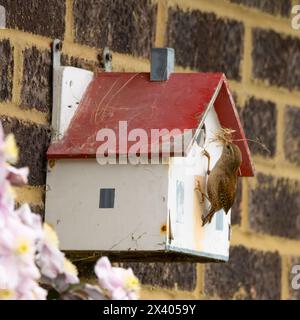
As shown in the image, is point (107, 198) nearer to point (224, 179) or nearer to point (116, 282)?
point (224, 179)

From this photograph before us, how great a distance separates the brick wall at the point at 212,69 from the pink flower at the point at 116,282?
972 millimetres

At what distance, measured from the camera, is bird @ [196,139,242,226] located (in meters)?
3.09

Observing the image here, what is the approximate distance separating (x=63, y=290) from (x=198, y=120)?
1003 millimetres

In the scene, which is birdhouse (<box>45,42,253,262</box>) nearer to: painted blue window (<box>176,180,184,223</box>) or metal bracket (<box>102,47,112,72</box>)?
painted blue window (<box>176,180,184,223</box>)

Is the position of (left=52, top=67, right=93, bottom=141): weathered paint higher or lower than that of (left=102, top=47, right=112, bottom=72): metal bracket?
lower

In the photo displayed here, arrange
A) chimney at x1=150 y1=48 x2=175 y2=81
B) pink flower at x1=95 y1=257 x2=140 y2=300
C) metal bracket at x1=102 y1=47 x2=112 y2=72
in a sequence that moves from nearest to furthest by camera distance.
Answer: pink flower at x1=95 y1=257 x2=140 y2=300, chimney at x1=150 y1=48 x2=175 y2=81, metal bracket at x1=102 y1=47 x2=112 y2=72

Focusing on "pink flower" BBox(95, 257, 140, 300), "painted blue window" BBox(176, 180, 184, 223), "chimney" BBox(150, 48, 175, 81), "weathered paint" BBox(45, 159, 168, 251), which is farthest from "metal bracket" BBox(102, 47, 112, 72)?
"pink flower" BBox(95, 257, 140, 300)

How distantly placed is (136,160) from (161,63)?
26 centimetres

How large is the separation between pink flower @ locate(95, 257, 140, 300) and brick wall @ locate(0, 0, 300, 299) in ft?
3.19

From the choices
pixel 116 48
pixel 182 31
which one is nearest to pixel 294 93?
pixel 182 31

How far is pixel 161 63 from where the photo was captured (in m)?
3.19

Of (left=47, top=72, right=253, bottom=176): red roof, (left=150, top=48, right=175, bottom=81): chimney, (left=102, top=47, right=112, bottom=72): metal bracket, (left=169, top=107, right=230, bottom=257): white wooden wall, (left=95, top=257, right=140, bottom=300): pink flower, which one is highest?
(left=102, top=47, right=112, bottom=72): metal bracket

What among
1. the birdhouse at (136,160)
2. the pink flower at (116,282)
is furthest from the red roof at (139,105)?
the pink flower at (116,282)
